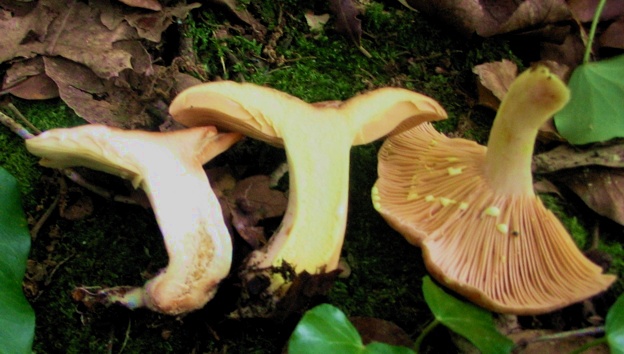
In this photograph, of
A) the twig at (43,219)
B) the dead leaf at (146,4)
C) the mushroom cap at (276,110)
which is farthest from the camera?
the dead leaf at (146,4)

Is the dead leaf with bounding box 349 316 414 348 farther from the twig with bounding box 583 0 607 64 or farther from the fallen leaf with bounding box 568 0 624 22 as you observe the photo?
the fallen leaf with bounding box 568 0 624 22

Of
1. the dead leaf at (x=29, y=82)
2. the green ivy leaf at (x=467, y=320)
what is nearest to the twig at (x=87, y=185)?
the dead leaf at (x=29, y=82)

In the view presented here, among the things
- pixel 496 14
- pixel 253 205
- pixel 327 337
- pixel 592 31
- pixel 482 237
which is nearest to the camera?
pixel 327 337

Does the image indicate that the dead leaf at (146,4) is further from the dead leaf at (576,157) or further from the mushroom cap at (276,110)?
the dead leaf at (576,157)

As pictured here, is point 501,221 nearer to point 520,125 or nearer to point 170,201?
point 520,125

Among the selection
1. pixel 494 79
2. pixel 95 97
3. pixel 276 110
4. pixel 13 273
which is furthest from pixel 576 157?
pixel 13 273

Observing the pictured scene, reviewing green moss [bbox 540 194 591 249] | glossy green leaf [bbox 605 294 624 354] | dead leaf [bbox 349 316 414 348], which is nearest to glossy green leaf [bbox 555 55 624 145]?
green moss [bbox 540 194 591 249]

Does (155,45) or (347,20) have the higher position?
(347,20)
